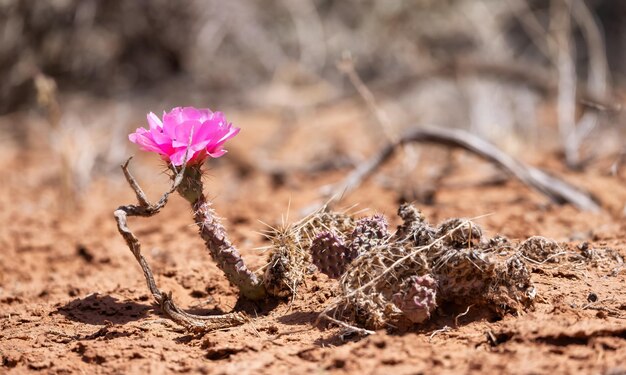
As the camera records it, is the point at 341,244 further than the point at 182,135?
Yes

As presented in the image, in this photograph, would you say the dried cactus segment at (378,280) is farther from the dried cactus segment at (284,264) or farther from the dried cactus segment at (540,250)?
the dried cactus segment at (540,250)

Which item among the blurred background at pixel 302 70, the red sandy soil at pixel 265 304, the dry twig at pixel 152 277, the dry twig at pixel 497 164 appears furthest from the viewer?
the blurred background at pixel 302 70

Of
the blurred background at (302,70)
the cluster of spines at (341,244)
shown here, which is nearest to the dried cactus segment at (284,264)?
the cluster of spines at (341,244)

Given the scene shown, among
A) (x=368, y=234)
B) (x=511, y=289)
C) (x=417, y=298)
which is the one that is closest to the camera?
(x=417, y=298)

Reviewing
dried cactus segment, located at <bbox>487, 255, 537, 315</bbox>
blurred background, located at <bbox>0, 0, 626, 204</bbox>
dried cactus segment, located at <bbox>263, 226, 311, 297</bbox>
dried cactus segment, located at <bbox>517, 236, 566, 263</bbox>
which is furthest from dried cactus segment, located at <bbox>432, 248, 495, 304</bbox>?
blurred background, located at <bbox>0, 0, 626, 204</bbox>

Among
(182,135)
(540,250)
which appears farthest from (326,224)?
(540,250)

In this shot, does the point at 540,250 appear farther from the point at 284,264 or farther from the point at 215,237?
the point at 215,237

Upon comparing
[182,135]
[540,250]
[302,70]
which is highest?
[302,70]
